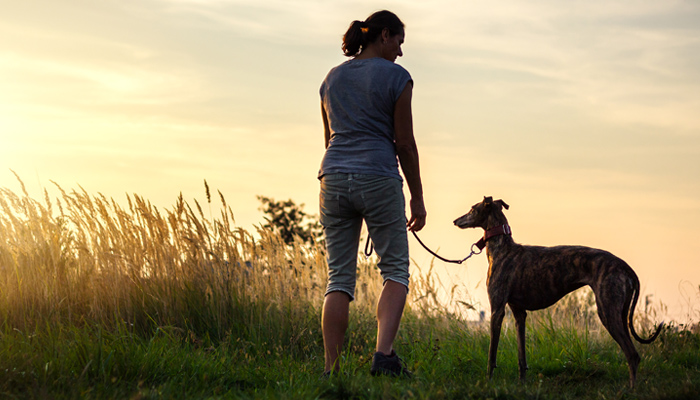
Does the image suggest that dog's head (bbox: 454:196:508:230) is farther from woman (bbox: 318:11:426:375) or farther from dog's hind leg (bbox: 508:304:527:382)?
woman (bbox: 318:11:426:375)

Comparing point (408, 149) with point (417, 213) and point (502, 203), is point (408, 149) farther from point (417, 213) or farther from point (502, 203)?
point (502, 203)

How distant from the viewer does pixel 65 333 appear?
16.6 ft

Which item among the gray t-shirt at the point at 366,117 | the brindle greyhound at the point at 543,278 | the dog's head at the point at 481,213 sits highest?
the gray t-shirt at the point at 366,117

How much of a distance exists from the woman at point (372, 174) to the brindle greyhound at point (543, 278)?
3.99 feet

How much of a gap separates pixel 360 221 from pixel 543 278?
1.69m

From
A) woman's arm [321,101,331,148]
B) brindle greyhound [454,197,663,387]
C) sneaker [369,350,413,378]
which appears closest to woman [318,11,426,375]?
sneaker [369,350,413,378]

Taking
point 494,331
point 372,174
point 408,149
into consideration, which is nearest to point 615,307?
point 494,331

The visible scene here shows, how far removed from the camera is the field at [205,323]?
422cm

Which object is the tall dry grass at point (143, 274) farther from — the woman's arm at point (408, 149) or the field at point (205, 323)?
the woman's arm at point (408, 149)

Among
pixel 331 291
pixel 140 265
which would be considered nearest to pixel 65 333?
pixel 140 265

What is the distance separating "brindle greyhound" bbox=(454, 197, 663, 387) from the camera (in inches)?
184

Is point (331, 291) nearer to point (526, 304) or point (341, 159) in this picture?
point (341, 159)

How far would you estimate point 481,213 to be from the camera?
5359 mm

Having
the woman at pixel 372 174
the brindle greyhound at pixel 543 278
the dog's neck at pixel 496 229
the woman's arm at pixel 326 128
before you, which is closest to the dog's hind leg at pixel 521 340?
the brindle greyhound at pixel 543 278
